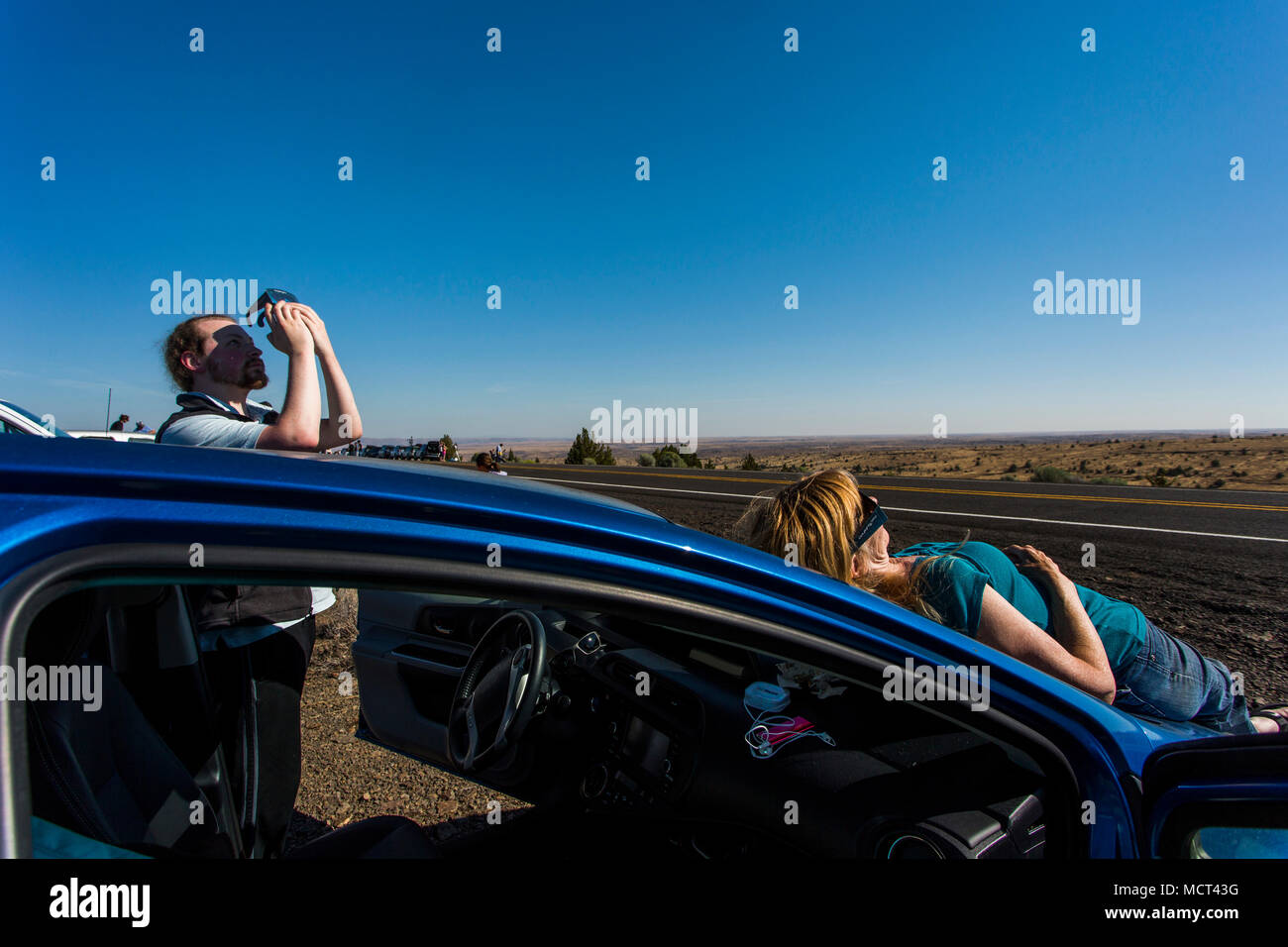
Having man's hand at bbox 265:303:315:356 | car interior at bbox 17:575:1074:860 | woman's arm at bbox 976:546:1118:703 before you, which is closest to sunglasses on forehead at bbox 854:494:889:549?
woman's arm at bbox 976:546:1118:703

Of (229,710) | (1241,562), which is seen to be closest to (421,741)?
(229,710)

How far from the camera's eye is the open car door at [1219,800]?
100 cm

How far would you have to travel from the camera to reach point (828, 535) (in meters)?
2.00

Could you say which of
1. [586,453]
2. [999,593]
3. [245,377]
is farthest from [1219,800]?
[586,453]

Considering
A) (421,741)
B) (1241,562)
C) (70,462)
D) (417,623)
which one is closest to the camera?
(70,462)

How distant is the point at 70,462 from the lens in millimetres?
781

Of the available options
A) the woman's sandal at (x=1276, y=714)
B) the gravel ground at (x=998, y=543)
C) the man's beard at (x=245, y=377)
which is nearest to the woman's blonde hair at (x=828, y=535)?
the woman's sandal at (x=1276, y=714)

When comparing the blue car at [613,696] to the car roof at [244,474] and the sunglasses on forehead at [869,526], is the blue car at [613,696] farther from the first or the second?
the sunglasses on forehead at [869,526]

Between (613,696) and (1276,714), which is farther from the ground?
(613,696)

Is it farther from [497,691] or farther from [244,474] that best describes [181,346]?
[244,474]

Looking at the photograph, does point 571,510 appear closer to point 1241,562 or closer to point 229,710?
point 229,710

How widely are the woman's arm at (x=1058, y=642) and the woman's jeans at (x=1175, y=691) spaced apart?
0.68ft

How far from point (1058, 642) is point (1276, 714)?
A: 995mm

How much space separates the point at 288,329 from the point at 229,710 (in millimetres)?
1268
